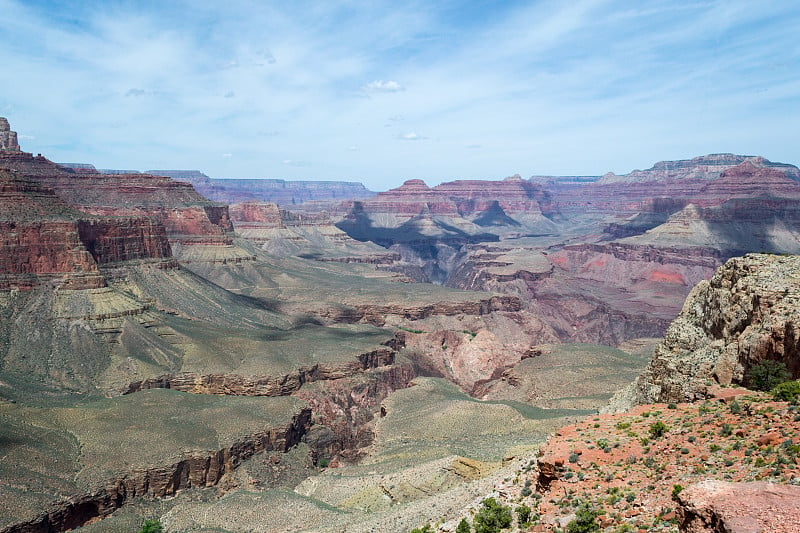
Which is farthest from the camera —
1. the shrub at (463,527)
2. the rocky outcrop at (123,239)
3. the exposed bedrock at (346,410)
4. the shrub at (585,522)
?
the rocky outcrop at (123,239)

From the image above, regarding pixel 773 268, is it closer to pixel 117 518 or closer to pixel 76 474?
pixel 117 518

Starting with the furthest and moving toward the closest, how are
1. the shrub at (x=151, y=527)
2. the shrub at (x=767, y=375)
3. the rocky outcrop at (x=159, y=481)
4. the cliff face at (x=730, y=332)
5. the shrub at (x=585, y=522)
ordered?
1. the shrub at (x=151, y=527)
2. the rocky outcrop at (x=159, y=481)
3. the cliff face at (x=730, y=332)
4. the shrub at (x=767, y=375)
5. the shrub at (x=585, y=522)

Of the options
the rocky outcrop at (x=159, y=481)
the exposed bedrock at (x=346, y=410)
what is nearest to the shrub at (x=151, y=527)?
the rocky outcrop at (x=159, y=481)

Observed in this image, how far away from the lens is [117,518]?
40.2 m

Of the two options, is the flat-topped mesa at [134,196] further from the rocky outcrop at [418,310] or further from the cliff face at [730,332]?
the cliff face at [730,332]

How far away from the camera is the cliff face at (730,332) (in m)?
23.8

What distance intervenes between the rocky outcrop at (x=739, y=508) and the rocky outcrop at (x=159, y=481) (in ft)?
124

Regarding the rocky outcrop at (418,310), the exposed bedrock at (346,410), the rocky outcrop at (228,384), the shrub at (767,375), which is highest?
the shrub at (767,375)

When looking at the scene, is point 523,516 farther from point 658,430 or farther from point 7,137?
point 7,137

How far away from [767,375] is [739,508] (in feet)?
38.6

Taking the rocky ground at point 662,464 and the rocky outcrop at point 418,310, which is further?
the rocky outcrop at point 418,310

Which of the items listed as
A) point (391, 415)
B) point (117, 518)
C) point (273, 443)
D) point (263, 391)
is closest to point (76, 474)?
point (117, 518)

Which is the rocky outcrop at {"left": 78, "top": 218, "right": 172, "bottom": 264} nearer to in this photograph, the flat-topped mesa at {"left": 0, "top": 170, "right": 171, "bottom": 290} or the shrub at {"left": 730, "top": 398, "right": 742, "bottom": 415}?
the flat-topped mesa at {"left": 0, "top": 170, "right": 171, "bottom": 290}

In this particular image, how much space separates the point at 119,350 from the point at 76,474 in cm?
2692
